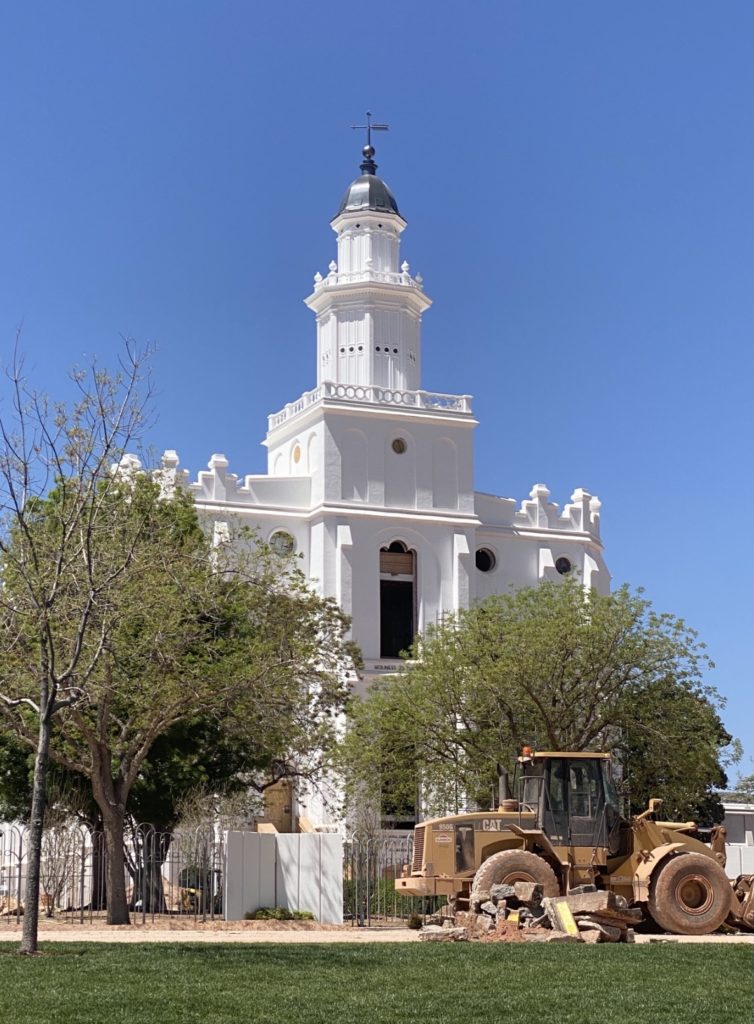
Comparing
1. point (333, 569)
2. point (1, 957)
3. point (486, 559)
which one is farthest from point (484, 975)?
point (486, 559)

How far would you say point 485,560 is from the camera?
202 ft

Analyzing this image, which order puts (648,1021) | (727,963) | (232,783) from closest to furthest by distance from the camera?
1. (648,1021)
2. (727,963)
3. (232,783)

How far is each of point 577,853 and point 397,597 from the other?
35185 mm

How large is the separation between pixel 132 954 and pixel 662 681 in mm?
23745

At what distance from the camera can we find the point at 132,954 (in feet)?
60.0

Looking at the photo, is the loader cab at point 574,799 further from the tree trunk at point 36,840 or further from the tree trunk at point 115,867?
the tree trunk at point 36,840

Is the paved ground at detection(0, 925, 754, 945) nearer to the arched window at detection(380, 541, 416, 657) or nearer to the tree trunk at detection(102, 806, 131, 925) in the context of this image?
the tree trunk at detection(102, 806, 131, 925)

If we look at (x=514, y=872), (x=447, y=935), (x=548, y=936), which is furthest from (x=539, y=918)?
(x=447, y=935)

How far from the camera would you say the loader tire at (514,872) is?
905 inches

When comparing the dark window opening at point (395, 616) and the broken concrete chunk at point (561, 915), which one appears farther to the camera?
the dark window opening at point (395, 616)

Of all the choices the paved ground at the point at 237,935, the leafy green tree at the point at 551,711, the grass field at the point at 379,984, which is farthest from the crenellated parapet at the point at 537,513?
the grass field at the point at 379,984

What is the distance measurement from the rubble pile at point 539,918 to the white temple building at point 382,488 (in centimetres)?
3166

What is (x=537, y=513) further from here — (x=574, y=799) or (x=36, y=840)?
(x=36, y=840)

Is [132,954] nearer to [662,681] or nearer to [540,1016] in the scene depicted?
[540,1016]
